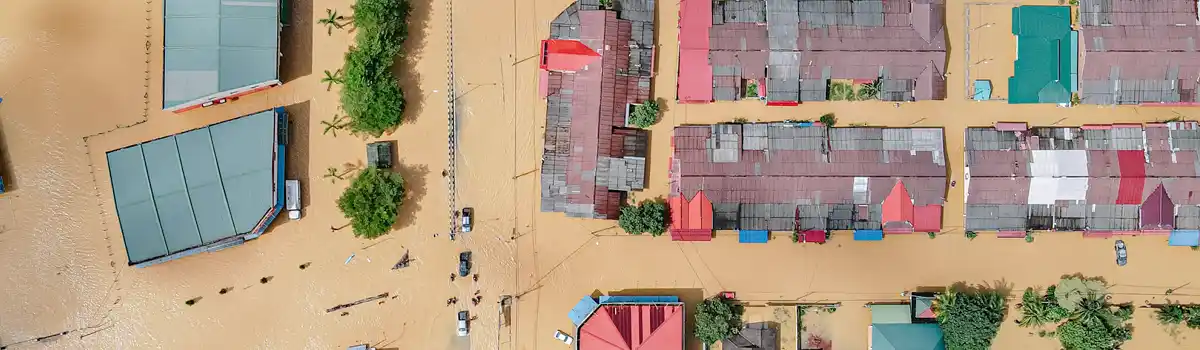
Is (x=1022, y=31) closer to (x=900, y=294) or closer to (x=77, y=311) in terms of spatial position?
(x=900, y=294)

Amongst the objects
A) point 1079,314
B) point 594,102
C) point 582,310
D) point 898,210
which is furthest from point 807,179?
point 1079,314

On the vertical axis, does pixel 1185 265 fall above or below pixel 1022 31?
below

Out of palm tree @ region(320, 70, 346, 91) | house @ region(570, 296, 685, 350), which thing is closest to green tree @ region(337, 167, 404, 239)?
palm tree @ region(320, 70, 346, 91)

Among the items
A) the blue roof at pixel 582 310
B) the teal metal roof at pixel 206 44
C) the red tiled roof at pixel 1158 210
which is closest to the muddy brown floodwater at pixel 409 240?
the blue roof at pixel 582 310

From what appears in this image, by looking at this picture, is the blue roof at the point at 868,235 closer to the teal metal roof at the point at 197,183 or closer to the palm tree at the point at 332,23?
the palm tree at the point at 332,23

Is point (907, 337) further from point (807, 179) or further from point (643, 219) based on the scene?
point (643, 219)

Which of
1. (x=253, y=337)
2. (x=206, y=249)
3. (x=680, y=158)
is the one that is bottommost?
(x=253, y=337)

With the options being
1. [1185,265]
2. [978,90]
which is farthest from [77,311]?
[1185,265]
